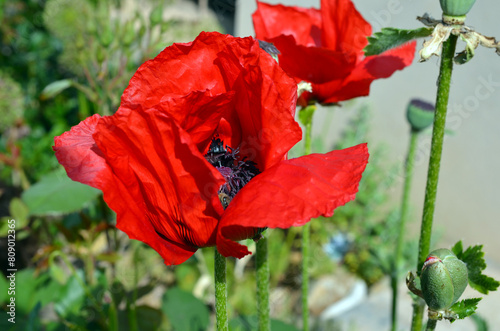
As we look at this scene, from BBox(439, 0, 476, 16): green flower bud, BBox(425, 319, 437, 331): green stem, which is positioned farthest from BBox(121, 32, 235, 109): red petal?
BBox(425, 319, 437, 331): green stem

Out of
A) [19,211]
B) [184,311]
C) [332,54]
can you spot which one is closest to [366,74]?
[332,54]

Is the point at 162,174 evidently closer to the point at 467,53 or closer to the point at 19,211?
the point at 467,53

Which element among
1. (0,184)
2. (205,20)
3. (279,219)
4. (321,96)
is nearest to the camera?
(279,219)

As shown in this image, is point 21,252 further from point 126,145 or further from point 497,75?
point 497,75

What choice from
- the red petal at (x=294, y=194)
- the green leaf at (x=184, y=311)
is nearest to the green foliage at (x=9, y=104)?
the green leaf at (x=184, y=311)

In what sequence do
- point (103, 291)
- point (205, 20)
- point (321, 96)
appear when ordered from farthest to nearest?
point (205, 20) → point (103, 291) → point (321, 96)

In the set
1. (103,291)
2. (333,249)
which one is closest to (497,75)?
(333,249)
